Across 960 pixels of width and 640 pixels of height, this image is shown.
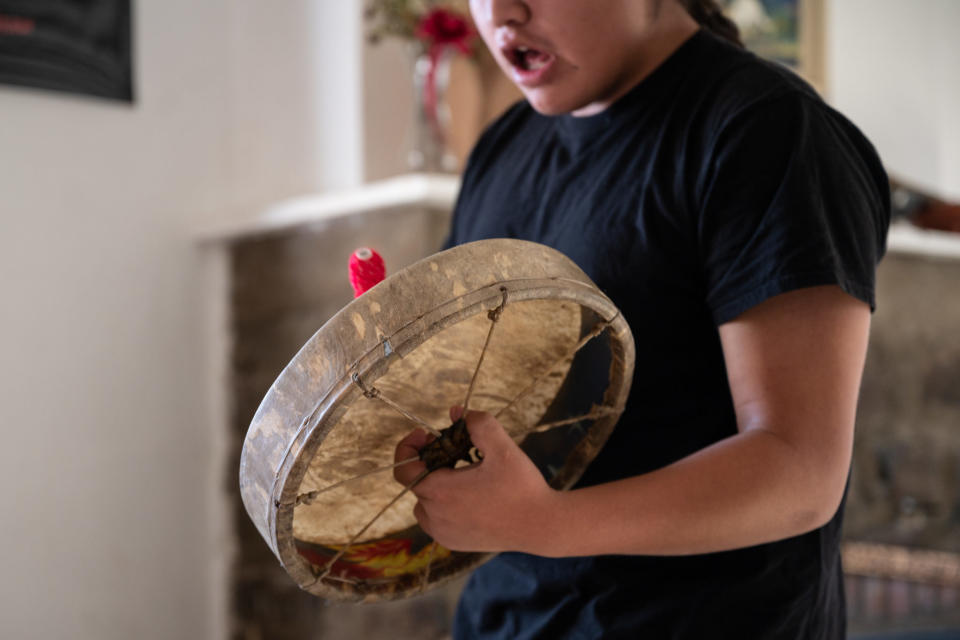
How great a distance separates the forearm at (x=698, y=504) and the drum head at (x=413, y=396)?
107 millimetres

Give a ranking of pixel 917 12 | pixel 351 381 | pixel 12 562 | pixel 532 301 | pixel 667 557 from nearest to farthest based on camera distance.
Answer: pixel 351 381
pixel 532 301
pixel 667 557
pixel 12 562
pixel 917 12

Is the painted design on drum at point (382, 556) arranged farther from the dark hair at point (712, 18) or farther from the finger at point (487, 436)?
the dark hair at point (712, 18)

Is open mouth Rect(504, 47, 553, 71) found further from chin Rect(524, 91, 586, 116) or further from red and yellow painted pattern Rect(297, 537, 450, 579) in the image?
red and yellow painted pattern Rect(297, 537, 450, 579)

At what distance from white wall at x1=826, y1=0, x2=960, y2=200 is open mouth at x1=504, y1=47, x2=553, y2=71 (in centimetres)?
265

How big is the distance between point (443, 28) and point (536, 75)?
4.11 ft

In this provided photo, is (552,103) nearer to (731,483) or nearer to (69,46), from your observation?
(731,483)

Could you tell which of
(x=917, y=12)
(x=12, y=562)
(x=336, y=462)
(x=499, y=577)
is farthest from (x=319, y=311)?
(x=917, y=12)

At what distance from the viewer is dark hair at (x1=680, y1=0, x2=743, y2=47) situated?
99 cm

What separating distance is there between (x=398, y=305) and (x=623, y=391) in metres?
0.26

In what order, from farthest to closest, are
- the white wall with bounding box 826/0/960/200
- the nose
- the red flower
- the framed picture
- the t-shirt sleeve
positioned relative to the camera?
the white wall with bounding box 826/0/960/200
the framed picture
the red flower
the nose
the t-shirt sleeve

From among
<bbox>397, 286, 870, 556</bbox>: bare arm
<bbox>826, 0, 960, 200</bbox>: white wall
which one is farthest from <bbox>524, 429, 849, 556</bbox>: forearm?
<bbox>826, 0, 960, 200</bbox>: white wall

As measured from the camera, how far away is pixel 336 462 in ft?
2.48

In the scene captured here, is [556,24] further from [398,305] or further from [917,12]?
[917,12]

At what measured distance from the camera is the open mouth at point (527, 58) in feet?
2.89
